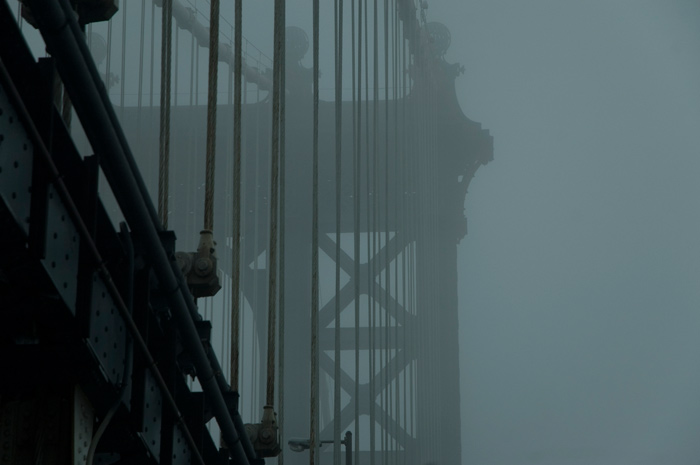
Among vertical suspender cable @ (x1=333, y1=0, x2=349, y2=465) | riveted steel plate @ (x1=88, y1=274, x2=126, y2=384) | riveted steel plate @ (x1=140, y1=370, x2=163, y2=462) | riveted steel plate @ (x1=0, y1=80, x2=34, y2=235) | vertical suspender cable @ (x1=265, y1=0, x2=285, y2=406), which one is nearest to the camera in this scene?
riveted steel plate @ (x1=0, y1=80, x2=34, y2=235)

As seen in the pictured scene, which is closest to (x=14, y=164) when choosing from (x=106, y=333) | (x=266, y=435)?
(x=106, y=333)

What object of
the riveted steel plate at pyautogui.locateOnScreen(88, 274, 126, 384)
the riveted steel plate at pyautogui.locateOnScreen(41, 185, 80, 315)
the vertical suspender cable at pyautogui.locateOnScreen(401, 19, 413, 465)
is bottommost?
the riveted steel plate at pyautogui.locateOnScreen(88, 274, 126, 384)

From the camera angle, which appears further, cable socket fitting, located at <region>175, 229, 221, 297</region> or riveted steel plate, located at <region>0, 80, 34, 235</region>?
cable socket fitting, located at <region>175, 229, 221, 297</region>

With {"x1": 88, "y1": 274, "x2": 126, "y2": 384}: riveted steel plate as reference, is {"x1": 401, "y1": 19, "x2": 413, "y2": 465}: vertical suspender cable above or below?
above

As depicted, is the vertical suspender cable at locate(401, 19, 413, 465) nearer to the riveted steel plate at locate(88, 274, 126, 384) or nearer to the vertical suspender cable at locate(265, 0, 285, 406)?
the vertical suspender cable at locate(265, 0, 285, 406)

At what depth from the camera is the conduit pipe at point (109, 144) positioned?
2.99 m

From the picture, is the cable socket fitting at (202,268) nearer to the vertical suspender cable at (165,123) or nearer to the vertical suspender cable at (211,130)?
the vertical suspender cable at (165,123)

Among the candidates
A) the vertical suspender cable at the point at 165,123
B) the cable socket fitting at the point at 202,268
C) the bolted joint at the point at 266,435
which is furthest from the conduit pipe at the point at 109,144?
the bolted joint at the point at 266,435

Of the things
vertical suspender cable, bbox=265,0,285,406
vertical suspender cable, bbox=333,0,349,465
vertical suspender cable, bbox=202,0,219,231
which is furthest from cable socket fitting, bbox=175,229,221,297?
vertical suspender cable, bbox=333,0,349,465

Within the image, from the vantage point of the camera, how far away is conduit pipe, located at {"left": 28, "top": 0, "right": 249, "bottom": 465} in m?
2.99

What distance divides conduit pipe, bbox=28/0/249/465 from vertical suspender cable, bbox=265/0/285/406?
2.08 m

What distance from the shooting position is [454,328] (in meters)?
27.1

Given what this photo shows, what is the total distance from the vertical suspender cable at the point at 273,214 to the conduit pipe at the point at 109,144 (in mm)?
2080

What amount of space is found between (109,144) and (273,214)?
369 cm
